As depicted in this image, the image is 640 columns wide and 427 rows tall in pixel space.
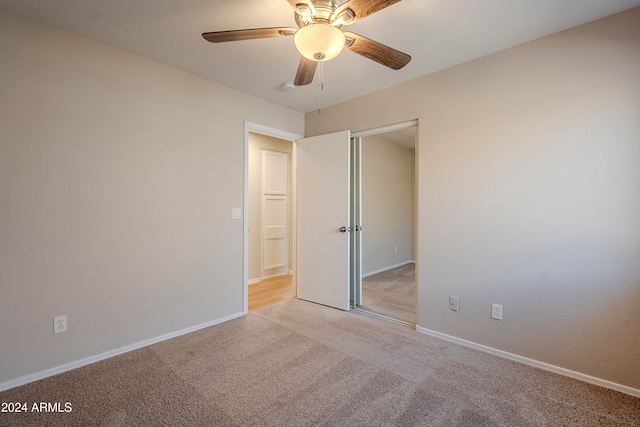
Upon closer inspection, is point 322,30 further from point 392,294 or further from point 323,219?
point 392,294

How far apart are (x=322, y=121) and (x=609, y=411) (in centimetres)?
339

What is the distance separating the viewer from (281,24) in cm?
187

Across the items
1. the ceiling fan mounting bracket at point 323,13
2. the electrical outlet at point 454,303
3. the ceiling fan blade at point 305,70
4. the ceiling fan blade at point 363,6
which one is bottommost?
the electrical outlet at point 454,303

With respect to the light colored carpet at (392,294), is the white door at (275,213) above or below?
above

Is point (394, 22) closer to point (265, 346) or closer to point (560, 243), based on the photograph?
point (560, 243)

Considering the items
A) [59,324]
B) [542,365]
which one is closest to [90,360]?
[59,324]

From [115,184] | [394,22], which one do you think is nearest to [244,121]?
[115,184]

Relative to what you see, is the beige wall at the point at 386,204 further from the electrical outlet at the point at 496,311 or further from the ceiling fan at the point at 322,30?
the ceiling fan at the point at 322,30

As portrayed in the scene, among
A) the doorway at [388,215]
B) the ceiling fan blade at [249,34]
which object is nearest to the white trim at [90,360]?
the doorway at [388,215]

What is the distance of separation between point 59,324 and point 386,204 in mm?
4641

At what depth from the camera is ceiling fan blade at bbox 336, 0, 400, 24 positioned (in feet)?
4.13

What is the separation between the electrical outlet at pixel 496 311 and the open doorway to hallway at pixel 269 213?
2585mm

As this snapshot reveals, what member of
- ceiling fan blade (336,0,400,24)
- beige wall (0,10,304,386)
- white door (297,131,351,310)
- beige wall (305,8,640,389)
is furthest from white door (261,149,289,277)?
ceiling fan blade (336,0,400,24)

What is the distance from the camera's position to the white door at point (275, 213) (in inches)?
178
